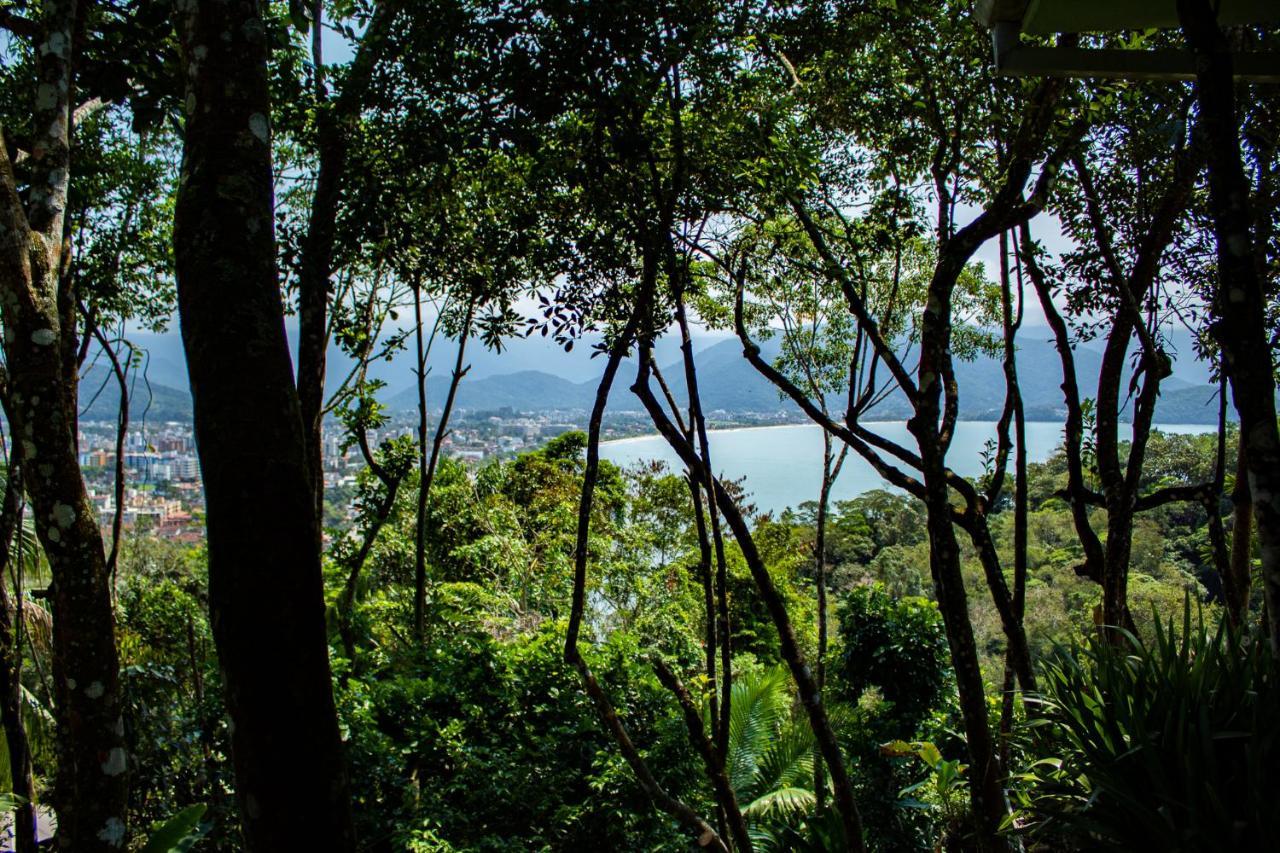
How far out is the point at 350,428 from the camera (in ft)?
21.0

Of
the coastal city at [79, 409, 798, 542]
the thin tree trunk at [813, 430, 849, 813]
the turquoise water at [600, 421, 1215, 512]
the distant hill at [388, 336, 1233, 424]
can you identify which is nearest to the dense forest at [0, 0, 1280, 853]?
the thin tree trunk at [813, 430, 849, 813]

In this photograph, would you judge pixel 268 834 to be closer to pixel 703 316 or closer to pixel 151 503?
pixel 703 316

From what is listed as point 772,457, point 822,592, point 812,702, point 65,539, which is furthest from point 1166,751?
point 772,457

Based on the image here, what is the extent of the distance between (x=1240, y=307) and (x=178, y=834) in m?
3.97

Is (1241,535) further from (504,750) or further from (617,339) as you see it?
(504,750)

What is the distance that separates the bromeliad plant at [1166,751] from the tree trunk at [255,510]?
1.85 m

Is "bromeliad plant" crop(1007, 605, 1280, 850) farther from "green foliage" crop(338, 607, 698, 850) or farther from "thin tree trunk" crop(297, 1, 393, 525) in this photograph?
"green foliage" crop(338, 607, 698, 850)

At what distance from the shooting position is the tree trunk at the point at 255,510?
3.91 ft

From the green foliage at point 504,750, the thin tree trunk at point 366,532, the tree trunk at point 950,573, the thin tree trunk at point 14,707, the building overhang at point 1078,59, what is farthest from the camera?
the thin tree trunk at point 366,532

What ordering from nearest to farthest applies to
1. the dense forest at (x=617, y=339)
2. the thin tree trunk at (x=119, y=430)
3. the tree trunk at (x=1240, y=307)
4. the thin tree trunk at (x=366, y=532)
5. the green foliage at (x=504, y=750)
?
1. the dense forest at (x=617, y=339)
2. the tree trunk at (x=1240, y=307)
3. the green foliage at (x=504, y=750)
4. the thin tree trunk at (x=119, y=430)
5. the thin tree trunk at (x=366, y=532)

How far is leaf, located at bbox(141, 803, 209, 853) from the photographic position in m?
3.07

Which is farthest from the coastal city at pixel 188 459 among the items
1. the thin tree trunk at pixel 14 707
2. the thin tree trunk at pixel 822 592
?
the thin tree trunk at pixel 14 707

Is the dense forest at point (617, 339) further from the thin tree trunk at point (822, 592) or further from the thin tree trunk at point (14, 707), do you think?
the thin tree trunk at point (822, 592)

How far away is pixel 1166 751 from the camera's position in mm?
2080
